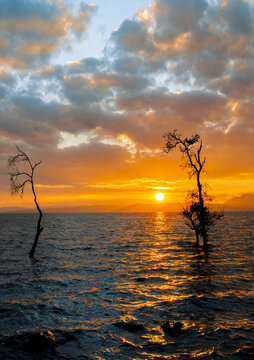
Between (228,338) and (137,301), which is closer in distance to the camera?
(228,338)

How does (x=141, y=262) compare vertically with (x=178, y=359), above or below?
below

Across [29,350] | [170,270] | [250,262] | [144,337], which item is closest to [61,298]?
[29,350]

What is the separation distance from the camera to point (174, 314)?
1326cm

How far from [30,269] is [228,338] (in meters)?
20.7

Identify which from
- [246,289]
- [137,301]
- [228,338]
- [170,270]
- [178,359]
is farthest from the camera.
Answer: [170,270]

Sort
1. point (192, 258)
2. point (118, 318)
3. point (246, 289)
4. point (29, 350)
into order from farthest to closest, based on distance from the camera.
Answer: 1. point (192, 258)
2. point (246, 289)
3. point (118, 318)
4. point (29, 350)

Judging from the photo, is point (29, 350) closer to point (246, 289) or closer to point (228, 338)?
point (228, 338)

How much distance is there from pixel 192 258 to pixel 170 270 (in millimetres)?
7317

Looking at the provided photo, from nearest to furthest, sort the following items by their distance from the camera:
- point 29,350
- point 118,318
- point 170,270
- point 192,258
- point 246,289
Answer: point 29,350
point 118,318
point 246,289
point 170,270
point 192,258

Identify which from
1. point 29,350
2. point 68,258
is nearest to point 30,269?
point 68,258

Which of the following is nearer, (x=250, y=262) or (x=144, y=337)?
(x=144, y=337)

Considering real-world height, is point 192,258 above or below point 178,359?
below

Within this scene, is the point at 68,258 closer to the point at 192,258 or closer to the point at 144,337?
the point at 192,258

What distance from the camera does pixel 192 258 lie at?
30109 mm
